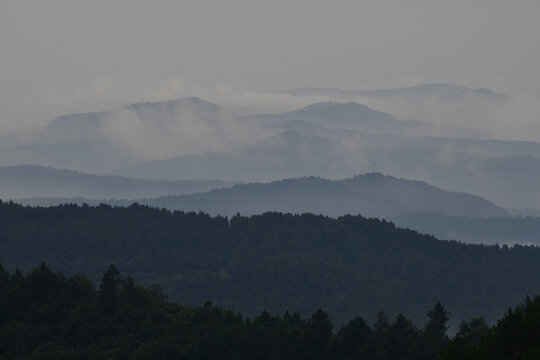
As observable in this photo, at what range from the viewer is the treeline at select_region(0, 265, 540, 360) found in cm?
10981

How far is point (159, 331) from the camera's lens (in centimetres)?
12219

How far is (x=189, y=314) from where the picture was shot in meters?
127

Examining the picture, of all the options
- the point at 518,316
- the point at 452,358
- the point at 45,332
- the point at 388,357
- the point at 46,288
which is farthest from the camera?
the point at 46,288

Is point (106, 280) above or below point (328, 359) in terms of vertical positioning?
above

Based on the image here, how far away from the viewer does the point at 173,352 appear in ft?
361

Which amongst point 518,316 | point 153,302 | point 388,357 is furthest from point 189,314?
point 518,316

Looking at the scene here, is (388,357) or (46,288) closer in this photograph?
(388,357)

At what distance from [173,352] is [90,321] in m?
19.1

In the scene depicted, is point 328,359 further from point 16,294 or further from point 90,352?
point 16,294

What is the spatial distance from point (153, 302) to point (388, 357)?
37235mm

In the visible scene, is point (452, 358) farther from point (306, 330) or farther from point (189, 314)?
point (189, 314)

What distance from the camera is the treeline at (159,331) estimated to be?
109812 millimetres

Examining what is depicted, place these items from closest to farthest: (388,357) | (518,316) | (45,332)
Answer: (518,316)
(388,357)
(45,332)

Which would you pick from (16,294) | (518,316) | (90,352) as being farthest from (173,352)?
(518,316)
